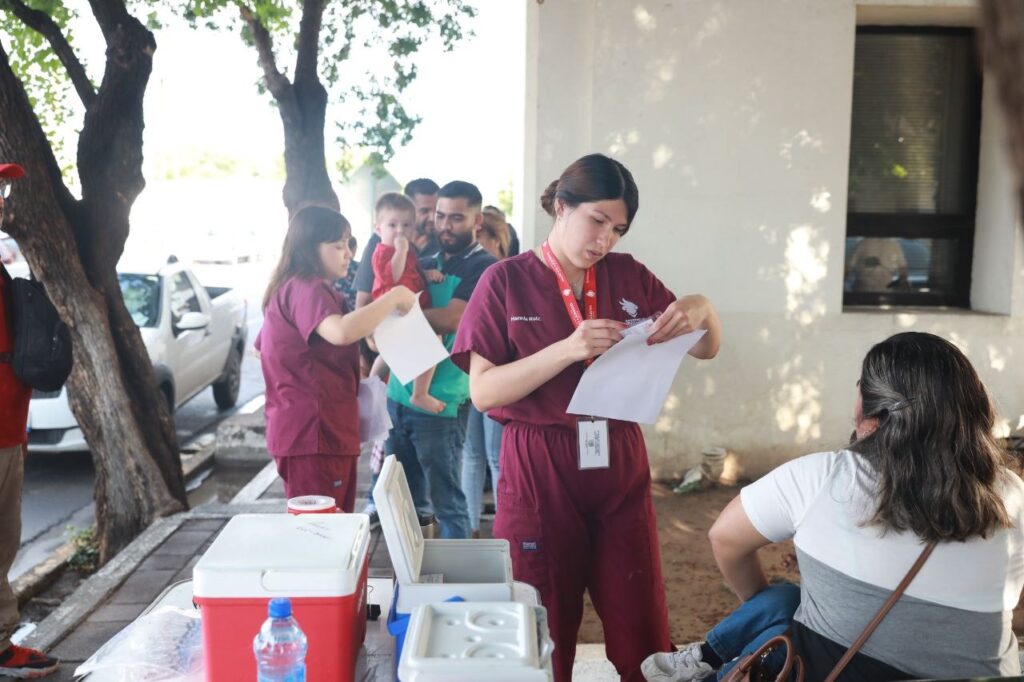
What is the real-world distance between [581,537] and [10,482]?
2472mm

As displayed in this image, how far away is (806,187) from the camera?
6.91m

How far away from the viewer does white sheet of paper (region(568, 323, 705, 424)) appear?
2705mm

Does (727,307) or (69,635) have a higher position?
(727,307)

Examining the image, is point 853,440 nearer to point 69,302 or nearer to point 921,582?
point 921,582

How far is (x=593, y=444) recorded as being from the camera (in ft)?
9.02

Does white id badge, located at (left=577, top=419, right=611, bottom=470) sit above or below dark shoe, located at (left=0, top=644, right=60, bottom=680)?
above

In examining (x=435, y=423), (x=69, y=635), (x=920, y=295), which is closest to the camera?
(x=69, y=635)

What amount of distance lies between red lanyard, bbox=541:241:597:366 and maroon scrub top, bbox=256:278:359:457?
1.13 metres

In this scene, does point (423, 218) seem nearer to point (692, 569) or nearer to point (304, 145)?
point (692, 569)

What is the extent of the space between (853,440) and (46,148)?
4.97 m

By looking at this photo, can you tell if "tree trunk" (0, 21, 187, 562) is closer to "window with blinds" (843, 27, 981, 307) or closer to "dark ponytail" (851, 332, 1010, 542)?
"dark ponytail" (851, 332, 1010, 542)

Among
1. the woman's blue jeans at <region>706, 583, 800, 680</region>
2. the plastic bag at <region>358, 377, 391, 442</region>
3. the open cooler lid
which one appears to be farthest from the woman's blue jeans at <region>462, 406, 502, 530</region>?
the open cooler lid

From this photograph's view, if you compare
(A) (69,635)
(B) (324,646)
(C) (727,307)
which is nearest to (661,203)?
(C) (727,307)

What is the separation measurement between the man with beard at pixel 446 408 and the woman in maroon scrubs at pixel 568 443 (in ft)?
6.19
